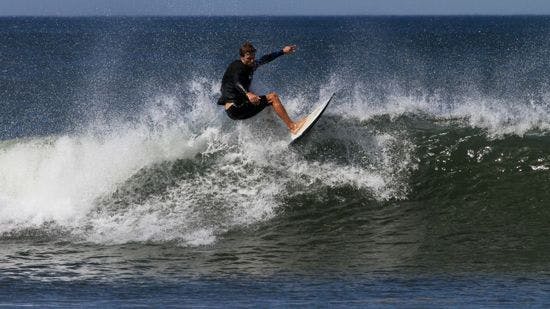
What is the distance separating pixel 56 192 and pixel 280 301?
5925 millimetres

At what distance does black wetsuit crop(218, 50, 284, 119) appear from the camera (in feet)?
42.9

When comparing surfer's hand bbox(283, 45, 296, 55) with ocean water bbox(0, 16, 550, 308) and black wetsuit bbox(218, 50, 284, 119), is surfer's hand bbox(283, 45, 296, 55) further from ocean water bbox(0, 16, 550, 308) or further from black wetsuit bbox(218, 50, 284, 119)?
ocean water bbox(0, 16, 550, 308)

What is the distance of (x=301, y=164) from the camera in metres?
13.7

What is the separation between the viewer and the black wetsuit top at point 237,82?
1306cm

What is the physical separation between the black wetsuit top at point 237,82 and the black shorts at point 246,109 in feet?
0.24

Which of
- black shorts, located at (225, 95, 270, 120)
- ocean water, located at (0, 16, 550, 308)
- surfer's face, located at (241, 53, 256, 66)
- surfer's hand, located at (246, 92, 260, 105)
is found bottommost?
ocean water, located at (0, 16, 550, 308)

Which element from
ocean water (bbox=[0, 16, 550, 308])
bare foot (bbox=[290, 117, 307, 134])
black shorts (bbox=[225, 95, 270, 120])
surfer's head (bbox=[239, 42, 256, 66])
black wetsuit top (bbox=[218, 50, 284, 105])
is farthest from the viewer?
bare foot (bbox=[290, 117, 307, 134])

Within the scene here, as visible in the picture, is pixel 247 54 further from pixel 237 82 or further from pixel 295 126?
pixel 295 126

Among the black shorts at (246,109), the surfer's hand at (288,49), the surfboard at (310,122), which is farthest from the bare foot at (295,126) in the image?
the surfer's hand at (288,49)

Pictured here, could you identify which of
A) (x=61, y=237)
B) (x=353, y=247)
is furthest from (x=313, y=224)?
(x=61, y=237)

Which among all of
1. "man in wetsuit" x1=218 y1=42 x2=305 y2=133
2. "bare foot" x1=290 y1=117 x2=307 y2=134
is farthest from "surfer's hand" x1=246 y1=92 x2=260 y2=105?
"bare foot" x1=290 y1=117 x2=307 y2=134

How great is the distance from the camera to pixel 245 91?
13.0m

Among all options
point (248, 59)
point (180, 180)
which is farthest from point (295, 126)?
point (180, 180)

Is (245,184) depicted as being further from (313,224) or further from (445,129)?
(445,129)
